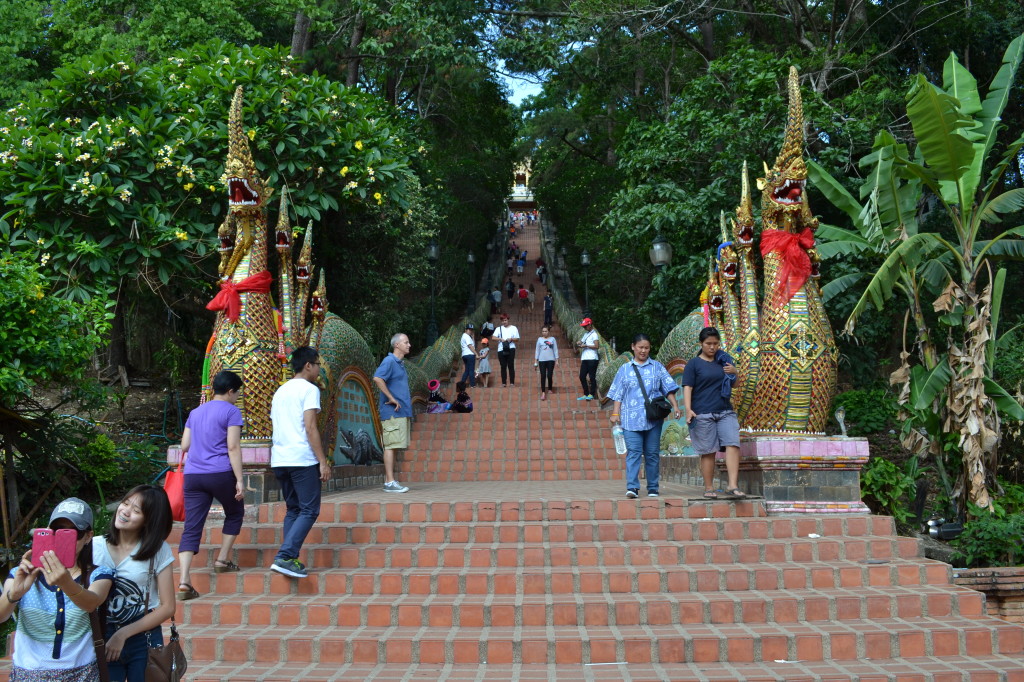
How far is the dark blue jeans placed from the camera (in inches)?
142

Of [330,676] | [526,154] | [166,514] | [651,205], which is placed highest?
[526,154]

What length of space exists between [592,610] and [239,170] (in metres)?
5.17

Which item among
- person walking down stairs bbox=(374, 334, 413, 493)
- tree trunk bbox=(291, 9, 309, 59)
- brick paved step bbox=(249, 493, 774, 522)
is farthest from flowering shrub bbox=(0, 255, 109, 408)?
tree trunk bbox=(291, 9, 309, 59)

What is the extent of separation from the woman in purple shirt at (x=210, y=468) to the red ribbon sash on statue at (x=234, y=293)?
6.49ft

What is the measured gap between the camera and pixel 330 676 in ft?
17.0

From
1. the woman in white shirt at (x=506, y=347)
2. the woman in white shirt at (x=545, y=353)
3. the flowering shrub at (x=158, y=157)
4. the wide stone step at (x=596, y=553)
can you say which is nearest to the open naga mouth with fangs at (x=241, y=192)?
the flowering shrub at (x=158, y=157)

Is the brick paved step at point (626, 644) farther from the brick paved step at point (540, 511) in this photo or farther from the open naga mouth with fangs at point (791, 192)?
the open naga mouth with fangs at point (791, 192)

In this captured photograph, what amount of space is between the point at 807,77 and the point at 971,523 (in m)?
8.83

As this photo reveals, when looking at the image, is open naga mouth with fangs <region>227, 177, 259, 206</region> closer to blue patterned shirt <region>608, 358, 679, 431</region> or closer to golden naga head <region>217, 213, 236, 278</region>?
golden naga head <region>217, 213, 236, 278</region>

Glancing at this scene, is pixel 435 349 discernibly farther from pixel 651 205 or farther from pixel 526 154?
pixel 526 154

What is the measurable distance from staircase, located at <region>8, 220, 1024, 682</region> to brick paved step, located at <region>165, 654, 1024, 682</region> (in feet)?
0.06

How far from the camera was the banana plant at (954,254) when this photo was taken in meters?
8.12

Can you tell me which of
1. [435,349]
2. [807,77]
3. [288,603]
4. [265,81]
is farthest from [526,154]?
[288,603]

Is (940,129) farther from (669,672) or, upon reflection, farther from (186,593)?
(186,593)
